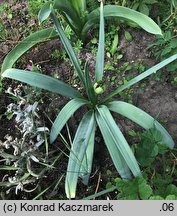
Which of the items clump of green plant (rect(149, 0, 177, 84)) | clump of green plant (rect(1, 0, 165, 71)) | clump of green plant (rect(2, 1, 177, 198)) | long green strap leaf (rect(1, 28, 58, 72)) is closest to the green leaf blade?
clump of green plant (rect(2, 1, 177, 198))

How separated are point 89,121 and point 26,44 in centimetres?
57

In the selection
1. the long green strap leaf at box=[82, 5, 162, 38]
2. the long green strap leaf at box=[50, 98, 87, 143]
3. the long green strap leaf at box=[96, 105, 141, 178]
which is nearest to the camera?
the long green strap leaf at box=[96, 105, 141, 178]

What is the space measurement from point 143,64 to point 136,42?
15 cm

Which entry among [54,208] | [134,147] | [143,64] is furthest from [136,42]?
[54,208]

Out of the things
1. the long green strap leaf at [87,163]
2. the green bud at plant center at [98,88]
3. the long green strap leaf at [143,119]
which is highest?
the green bud at plant center at [98,88]

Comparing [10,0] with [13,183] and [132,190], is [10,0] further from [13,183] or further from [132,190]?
[132,190]

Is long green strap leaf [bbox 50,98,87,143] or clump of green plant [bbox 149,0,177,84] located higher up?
clump of green plant [bbox 149,0,177,84]

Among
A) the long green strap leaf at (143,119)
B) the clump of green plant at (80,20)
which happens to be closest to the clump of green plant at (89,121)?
the long green strap leaf at (143,119)

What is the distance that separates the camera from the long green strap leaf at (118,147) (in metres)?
1.54

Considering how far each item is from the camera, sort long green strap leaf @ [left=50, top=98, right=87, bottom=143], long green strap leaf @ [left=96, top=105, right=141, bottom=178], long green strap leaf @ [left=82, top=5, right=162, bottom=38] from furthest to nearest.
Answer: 1. long green strap leaf @ [left=82, top=5, right=162, bottom=38]
2. long green strap leaf @ [left=50, top=98, right=87, bottom=143]
3. long green strap leaf @ [left=96, top=105, right=141, bottom=178]

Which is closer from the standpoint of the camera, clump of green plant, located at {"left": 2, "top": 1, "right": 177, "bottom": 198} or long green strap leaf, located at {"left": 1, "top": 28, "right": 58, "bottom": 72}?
clump of green plant, located at {"left": 2, "top": 1, "right": 177, "bottom": 198}

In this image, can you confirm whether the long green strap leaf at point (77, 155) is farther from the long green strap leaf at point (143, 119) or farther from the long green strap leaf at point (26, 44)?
the long green strap leaf at point (26, 44)

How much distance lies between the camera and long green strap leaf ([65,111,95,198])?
61.5 inches

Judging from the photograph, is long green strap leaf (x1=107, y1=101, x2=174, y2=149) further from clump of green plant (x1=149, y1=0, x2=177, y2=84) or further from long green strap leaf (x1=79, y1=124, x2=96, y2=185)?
clump of green plant (x1=149, y1=0, x2=177, y2=84)
